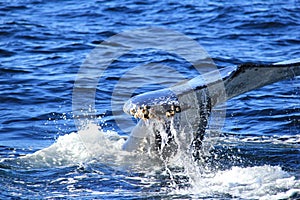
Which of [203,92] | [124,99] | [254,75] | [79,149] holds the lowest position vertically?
[124,99]

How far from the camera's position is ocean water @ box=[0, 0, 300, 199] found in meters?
7.76

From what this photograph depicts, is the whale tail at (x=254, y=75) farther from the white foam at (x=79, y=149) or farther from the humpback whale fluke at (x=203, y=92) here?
the white foam at (x=79, y=149)

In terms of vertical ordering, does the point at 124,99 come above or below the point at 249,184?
below

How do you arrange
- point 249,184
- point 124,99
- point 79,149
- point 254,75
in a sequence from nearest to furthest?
point 254,75, point 249,184, point 79,149, point 124,99

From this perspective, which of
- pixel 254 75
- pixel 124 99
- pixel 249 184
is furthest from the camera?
pixel 124 99

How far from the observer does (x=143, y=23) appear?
62.1 ft

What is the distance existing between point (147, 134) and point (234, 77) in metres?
1.21

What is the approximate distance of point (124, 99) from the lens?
12.6 m

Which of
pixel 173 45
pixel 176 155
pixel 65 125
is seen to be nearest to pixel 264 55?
pixel 173 45

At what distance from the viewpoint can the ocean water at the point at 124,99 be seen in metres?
7.76

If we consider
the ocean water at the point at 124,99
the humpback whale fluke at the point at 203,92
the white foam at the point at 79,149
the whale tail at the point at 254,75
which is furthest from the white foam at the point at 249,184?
the white foam at the point at 79,149

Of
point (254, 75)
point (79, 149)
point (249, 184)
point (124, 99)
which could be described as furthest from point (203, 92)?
point (124, 99)

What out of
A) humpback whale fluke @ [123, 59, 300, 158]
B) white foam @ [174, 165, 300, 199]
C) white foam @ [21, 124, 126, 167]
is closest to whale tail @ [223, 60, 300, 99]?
humpback whale fluke @ [123, 59, 300, 158]

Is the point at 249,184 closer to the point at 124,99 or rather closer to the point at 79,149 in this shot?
the point at 79,149
